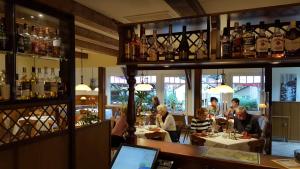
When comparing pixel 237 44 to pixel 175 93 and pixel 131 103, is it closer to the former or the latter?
pixel 131 103

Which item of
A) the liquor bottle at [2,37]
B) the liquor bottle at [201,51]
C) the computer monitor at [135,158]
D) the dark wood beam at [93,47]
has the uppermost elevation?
the dark wood beam at [93,47]

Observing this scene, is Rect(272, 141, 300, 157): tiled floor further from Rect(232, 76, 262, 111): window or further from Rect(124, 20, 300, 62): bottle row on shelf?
Rect(124, 20, 300, 62): bottle row on shelf

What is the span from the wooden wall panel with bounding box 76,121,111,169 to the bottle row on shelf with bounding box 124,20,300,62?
1.04 m

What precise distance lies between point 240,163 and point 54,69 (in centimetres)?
177

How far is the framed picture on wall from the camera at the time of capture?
701 centimetres

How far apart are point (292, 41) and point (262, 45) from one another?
0.17 metres

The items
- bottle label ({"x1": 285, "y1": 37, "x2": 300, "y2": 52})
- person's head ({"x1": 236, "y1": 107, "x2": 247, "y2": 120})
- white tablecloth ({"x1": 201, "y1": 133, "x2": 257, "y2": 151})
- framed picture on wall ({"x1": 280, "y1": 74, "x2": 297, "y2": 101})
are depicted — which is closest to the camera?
bottle label ({"x1": 285, "y1": 37, "x2": 300, "y2": 52})

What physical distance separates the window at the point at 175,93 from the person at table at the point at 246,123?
11.0 feet

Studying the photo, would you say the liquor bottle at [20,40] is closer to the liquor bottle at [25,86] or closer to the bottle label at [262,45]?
the liquor bottle at [25,86]

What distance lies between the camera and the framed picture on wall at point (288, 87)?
7008 mm

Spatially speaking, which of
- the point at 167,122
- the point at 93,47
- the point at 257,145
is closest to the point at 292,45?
the point at 257,145

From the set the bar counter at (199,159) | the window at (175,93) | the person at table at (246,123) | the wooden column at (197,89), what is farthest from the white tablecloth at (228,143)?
the window at (175,93)

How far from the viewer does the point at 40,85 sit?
2.20 metres

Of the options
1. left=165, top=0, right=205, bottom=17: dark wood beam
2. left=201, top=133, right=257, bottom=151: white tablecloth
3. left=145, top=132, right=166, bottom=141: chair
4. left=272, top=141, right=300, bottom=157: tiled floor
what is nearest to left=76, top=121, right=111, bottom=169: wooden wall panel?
left=145, top=132, right=166, bottom=141: chair
